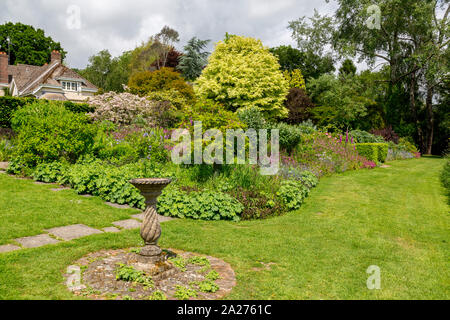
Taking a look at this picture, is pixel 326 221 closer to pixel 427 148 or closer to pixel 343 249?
pixel 343 249

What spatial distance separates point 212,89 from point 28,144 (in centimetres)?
1350

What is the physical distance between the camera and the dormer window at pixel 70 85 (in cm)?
3349

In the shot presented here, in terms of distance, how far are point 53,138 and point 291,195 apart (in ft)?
20.9

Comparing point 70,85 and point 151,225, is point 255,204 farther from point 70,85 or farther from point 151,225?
point 70,85

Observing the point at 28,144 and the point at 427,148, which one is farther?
the point at 427,148

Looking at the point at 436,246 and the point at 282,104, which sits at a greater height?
the point at 282,104

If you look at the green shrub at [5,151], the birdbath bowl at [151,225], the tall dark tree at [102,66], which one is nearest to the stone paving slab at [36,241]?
the birdbath bowl at [151,225]

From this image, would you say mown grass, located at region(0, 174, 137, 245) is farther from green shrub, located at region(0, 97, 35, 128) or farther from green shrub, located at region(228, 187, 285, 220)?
green shrub, located at region(0, 97, 35, 128)

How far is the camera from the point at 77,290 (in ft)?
10.6

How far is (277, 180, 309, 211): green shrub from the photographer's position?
288 inches

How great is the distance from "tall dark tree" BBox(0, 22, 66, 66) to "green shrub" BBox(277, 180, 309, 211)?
1818 inches

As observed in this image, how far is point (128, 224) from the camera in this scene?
5656 millimetres
